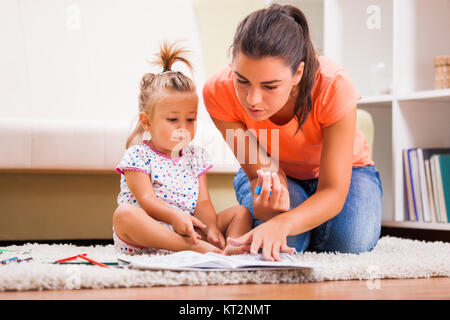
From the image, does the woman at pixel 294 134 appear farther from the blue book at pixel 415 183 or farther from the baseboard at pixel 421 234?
the baseboard at pixel 421 234

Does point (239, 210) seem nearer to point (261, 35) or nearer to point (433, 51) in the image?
point (261, 35)

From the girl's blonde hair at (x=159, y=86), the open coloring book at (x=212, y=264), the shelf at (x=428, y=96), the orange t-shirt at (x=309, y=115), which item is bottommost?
the open coloring book at (x=212, y=264)

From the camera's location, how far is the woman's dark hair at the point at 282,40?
3.02 ft

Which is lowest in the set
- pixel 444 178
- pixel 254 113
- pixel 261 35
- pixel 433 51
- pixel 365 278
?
pixel 365 278

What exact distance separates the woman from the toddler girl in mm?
69

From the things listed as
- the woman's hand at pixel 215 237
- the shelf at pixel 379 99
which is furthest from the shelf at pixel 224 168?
the shelf at pixel 379 99

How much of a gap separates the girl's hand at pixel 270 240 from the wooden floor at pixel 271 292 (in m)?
0.09

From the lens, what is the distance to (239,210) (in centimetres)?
123

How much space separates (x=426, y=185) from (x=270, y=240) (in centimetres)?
116

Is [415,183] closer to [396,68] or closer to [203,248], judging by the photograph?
[396,68]

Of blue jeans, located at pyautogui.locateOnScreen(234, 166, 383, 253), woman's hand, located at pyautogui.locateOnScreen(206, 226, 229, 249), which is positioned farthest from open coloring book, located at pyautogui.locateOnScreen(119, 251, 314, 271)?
blue jeans, located at pyautogui.locateOnScreen(234, 166, 383, 253)

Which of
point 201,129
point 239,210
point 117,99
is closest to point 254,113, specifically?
point 239,210

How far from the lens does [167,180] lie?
1234 millimetres
